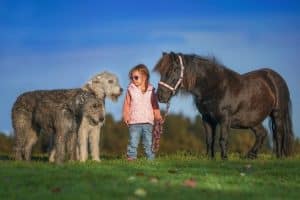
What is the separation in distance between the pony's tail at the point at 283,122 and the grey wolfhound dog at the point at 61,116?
499 cm

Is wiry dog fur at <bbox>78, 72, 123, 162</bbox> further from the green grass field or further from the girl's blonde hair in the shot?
the green grass field

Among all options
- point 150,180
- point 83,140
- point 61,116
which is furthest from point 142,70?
point 150,180

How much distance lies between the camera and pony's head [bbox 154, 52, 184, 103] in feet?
53.8

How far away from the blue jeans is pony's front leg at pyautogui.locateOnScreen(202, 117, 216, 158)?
133 cm

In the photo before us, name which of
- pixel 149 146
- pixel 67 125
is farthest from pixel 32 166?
pixel 149 146

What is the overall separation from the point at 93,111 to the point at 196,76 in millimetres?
2671

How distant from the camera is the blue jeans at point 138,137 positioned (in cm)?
1691

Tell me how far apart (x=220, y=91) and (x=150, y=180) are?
577cm

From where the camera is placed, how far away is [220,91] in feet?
55.6

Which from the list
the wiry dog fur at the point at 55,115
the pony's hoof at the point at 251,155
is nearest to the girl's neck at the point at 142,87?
the wiry dog fur at the point at 55,115

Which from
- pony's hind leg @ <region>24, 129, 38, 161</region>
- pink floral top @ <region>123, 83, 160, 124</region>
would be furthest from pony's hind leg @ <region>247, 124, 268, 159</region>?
pony's hind leg @ <region>24, 129, 38, 161</region>

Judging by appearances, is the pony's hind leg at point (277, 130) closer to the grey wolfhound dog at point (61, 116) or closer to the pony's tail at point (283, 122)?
the pony's tail at point (283, 122)

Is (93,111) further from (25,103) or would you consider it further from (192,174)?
(192,174)

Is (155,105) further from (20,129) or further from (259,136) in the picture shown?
(259,136)
